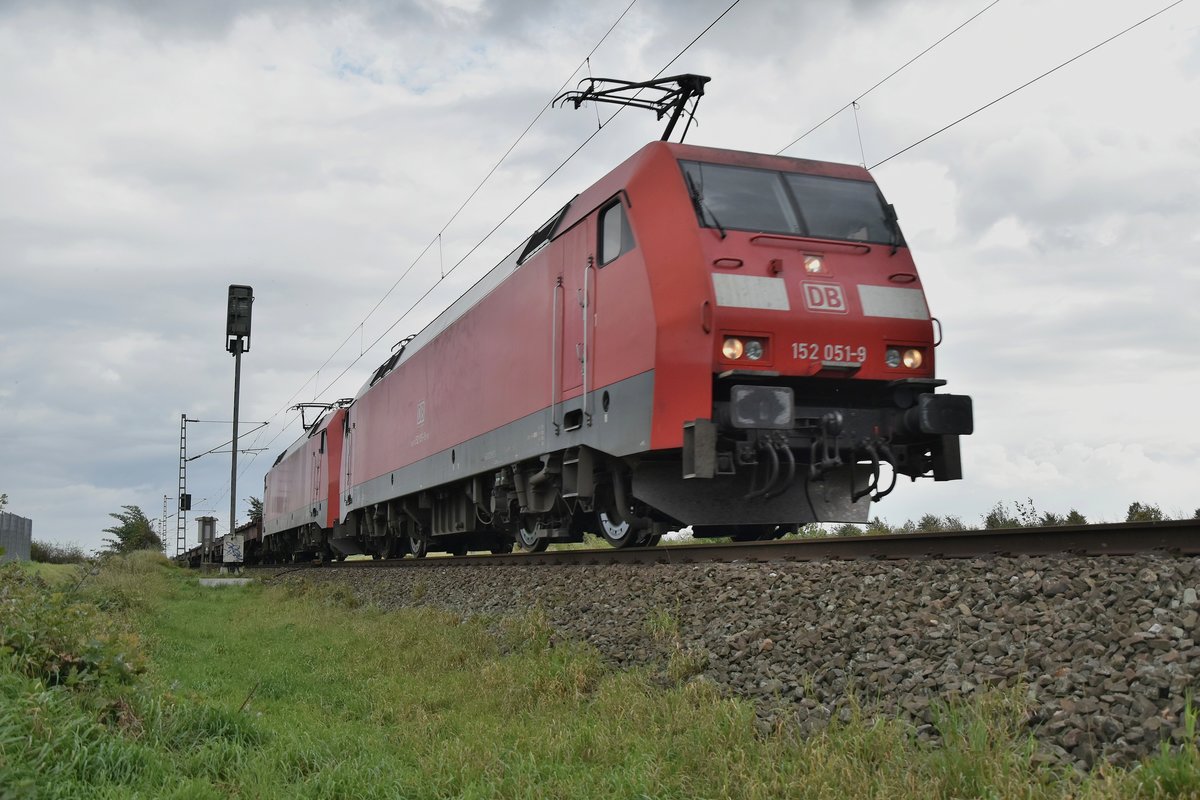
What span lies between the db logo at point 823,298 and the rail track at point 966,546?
1.94 meters

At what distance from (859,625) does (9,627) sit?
4.60 metres

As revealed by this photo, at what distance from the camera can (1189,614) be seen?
389 centimetres

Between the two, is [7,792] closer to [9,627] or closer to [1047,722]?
[9,627]

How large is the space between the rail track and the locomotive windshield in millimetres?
2715

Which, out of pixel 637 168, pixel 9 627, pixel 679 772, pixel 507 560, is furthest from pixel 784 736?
pixel 507 560

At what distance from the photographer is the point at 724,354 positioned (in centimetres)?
782

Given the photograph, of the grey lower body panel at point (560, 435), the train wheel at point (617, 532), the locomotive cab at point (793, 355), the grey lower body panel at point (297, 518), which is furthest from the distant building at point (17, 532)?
the locomotive cab at point (793, 355)

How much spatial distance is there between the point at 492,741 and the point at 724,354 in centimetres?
378

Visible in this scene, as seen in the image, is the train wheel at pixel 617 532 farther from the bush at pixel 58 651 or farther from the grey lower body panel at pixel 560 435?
the bush at pixel 58 651

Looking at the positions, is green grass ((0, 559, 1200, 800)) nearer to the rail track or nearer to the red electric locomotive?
the rail track

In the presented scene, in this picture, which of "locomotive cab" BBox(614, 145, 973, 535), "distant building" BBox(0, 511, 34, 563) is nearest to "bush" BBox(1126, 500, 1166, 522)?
"locomotive cab" BBox(614, 145, 973, 535)

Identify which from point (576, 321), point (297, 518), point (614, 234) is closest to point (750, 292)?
point (614, 234)

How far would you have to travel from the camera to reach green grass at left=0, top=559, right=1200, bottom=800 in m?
3.57

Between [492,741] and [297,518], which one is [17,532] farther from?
[492,741]
